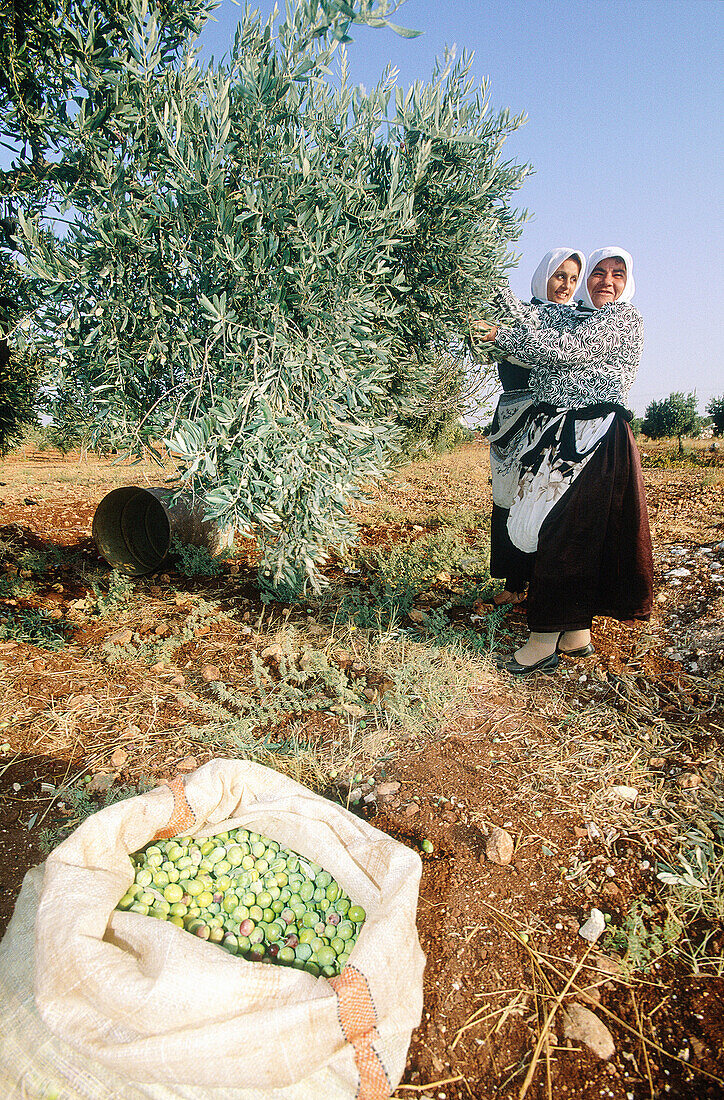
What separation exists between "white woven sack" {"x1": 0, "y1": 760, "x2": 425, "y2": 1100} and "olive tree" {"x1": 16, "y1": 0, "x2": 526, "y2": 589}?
1884mm

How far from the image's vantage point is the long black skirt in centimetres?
370

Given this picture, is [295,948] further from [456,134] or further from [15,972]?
[456,134]

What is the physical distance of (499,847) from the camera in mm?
2580

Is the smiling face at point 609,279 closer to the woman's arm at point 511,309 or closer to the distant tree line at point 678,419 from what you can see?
the woman's arm at point 511,309

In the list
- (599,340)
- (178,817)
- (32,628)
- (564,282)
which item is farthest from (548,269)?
(32,628)

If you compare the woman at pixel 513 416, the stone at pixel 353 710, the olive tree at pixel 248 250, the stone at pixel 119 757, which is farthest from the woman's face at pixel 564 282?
the stone at pixel 119 757

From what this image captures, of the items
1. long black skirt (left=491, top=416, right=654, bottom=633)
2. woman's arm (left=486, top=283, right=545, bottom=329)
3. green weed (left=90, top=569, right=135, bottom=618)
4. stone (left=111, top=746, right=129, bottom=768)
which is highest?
woman's arm (left=486, top=283, right=545, bottom=329)

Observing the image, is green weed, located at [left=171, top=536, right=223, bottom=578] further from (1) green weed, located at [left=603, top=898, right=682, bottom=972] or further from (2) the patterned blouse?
(1) green weed, located at [left=603, top=898, right=682, bottom=972]

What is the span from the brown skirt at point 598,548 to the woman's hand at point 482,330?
3.31 ft

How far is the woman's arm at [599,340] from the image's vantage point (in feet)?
11.6

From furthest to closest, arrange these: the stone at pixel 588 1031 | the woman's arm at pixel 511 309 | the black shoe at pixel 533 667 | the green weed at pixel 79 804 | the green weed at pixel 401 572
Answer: the green weed at pixel 401 572, the black shoe at pixel 533 667, the woman's arm at pixel 511 309, the green weed at pixel 79 804, the stone at pixel 588 1031

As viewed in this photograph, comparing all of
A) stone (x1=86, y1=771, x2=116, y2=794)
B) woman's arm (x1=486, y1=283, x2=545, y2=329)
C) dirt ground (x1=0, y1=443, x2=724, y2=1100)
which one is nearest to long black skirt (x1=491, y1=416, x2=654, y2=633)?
dirt ground (x1=0, y1=443, x2=724, y2=1100)

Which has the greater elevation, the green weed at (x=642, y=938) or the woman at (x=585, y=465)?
the woman at (x=585, y=465)


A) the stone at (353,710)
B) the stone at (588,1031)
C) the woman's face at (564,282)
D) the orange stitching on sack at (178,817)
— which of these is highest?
the woman's face at (564,282)
